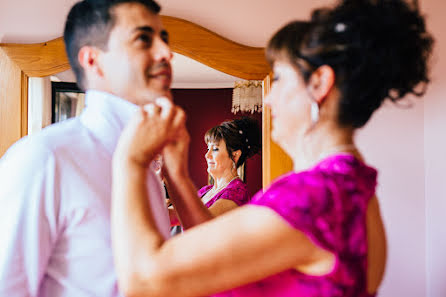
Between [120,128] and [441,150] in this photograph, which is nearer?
[120,128]

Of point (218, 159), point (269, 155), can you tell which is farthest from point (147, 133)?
point (269, 155)

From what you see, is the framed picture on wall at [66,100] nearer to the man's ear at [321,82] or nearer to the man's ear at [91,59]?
the man's ear at [91,59]

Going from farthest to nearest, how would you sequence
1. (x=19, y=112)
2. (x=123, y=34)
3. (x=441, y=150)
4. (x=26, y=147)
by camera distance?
(x=441, y=150)
(x=19, y=112)
(x=123, y=34)
(x=26, y=147)

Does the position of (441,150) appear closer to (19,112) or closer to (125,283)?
(125,283)

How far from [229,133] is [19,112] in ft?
3.37

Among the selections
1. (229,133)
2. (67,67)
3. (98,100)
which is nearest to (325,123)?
(98,100)

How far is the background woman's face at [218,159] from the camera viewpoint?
189cm

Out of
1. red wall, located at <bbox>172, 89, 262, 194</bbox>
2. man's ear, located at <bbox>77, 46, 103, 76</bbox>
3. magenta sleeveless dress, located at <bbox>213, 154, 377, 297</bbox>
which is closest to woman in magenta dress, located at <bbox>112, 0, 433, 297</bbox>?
magenta sleeveless dress, located at <bbox>213, 154, 377, 297</bbox>

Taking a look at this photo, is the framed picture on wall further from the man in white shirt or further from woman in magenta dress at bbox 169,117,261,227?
the man in white shirt

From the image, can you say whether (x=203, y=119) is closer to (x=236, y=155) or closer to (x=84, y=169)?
(x=236, y=155)

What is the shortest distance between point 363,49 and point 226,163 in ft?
4.07

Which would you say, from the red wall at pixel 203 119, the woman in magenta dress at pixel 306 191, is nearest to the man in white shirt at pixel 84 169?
the woman in magenta dress at pixel 306 191

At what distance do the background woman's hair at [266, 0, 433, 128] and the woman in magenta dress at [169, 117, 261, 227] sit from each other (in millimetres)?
1112

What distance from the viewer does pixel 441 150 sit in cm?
206
